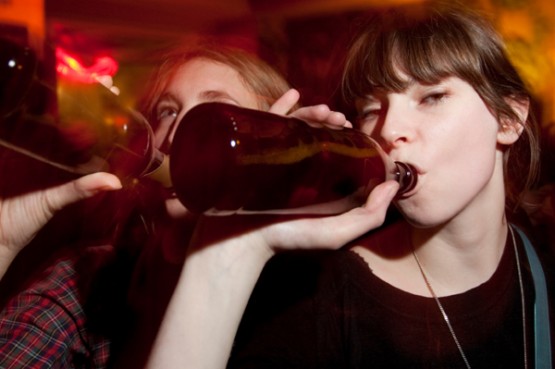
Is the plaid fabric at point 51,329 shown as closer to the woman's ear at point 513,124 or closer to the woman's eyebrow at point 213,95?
the woman's eyebrow at point 213,95

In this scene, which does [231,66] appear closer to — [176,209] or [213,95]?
[213,95]

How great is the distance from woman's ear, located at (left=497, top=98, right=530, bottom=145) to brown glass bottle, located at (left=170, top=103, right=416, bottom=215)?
1.11ft

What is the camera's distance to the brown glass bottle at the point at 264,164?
1.54ft

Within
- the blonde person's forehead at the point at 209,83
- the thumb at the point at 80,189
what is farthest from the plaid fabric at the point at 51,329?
the blonde person's forehead at the point at 209,83

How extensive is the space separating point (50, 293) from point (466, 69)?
872mm

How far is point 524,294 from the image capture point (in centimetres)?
95

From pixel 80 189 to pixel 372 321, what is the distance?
60 centimetres

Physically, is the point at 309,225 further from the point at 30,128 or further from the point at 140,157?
the point at 30,128

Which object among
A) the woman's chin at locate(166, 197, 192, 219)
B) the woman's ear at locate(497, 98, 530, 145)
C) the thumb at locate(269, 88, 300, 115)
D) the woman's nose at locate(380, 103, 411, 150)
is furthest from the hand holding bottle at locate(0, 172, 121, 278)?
the woman's ear at locate(497, 98, 530, 145)

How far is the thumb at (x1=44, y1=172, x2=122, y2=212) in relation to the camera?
2.08 feet

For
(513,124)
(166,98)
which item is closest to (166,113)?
(166,98)

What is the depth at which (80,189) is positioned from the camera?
68 centimetres

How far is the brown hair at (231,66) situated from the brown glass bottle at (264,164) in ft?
0.91

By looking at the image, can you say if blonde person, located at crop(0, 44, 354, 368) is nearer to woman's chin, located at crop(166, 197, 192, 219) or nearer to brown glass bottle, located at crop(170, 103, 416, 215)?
woman's chin, located at crop(166, 197, 192, 219)
